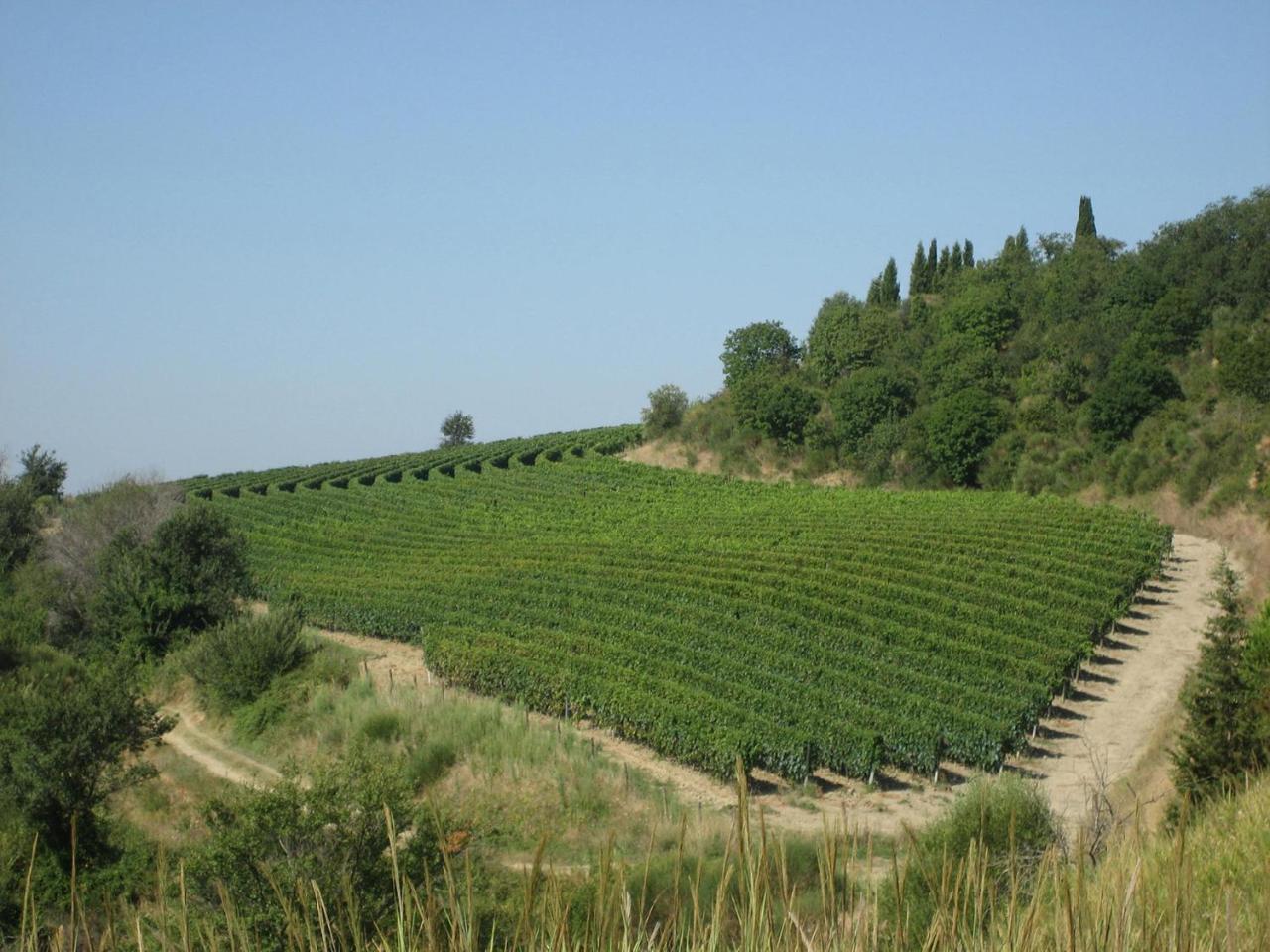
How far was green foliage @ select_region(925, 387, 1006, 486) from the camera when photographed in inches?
2285

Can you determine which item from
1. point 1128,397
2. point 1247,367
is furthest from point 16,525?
point 1247,367

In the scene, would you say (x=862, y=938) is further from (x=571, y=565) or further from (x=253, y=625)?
(x=571, y=565)

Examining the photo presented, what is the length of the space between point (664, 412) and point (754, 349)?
879cm

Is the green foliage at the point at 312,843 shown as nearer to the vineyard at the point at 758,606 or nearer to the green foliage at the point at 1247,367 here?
the vineyard at the point at 758,606

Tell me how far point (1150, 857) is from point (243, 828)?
11777mm

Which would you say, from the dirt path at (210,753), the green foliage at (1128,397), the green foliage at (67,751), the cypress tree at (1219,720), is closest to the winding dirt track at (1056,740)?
the dirt path at (210,753)

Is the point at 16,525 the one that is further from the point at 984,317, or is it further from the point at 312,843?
the point at 984,317

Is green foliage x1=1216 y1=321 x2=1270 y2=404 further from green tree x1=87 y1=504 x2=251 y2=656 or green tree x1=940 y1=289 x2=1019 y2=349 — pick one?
green tree x1=87 y1=504 x2=251 y2=656

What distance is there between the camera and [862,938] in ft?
9.31

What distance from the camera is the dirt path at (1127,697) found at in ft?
69.4

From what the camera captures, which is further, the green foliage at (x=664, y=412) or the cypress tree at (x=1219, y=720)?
the green foliage at (x=664, y=412)

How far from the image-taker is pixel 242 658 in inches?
1088

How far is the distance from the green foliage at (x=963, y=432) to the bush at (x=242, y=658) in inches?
1514

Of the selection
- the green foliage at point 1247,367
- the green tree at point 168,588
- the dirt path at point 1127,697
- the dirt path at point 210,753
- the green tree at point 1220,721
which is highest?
the green foliage at point 1247,367
